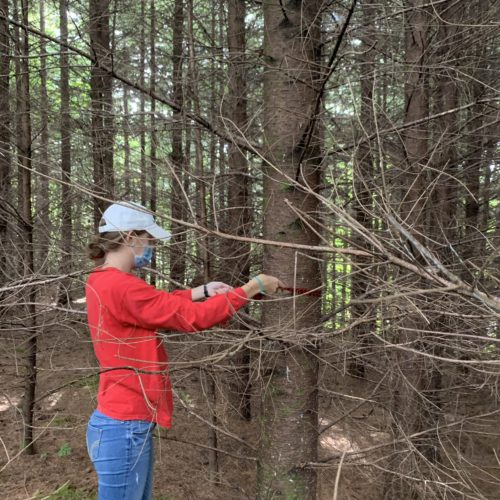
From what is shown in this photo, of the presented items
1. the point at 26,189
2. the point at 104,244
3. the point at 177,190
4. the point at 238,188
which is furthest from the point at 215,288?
the point at 26,189

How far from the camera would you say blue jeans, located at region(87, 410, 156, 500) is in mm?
2141

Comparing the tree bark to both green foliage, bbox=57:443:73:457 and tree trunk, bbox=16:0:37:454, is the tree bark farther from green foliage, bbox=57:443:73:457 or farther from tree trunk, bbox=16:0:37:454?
green foliage, bbox=57:443:73:457

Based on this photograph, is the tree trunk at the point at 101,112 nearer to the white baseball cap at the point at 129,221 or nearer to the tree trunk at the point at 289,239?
the white baseball cap at the point at 129,221

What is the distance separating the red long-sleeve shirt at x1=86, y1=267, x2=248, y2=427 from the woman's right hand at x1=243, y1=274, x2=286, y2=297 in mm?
46

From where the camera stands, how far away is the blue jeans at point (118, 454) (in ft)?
7.02

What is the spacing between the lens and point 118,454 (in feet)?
7.04

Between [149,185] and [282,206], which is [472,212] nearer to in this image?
[149,185]

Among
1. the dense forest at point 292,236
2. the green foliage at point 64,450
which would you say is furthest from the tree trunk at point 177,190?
the green foliage at point 64,450

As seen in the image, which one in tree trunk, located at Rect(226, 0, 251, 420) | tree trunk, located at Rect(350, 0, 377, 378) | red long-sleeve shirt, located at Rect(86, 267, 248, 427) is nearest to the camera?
tree trunk, located at Rect(350, 0, 377, 378)

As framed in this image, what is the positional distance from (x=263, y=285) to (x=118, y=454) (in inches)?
43.5

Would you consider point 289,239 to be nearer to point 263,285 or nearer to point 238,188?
point 263,285

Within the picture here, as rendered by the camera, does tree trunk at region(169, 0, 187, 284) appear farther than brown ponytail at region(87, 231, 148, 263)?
Yes

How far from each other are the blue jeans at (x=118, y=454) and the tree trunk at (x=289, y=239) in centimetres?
74

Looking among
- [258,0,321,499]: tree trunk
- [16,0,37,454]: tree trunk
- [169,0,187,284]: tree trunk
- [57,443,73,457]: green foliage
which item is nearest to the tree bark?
[169,0,187,284]: tree trunk
